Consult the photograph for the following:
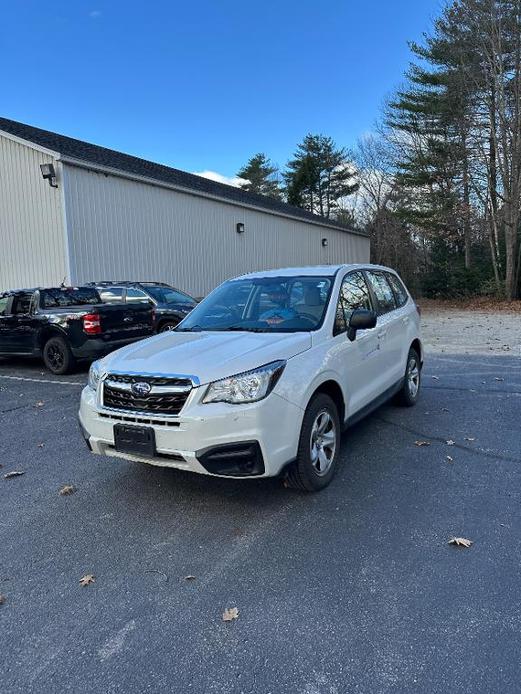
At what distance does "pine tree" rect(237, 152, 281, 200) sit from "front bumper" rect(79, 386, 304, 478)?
50.8 metres

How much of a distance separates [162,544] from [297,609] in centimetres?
105

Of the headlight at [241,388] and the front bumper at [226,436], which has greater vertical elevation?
the headlight at [241,388]

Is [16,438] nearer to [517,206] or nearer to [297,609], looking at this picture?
[297,609]

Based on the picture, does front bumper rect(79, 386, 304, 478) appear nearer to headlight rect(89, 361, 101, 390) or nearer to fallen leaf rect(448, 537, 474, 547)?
headlight rect(89, 361, 101, 390)

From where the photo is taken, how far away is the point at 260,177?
52.2 m

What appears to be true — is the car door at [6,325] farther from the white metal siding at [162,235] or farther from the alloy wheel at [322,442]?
the alloy wheel at [322,442]

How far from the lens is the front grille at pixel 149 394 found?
3.31 metres

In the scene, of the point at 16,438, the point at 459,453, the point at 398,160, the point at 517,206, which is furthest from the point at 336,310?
the point at 398,160

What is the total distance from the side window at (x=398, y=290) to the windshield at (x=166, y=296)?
6.51 m

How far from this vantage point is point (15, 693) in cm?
210

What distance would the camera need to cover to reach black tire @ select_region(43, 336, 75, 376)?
350 inches

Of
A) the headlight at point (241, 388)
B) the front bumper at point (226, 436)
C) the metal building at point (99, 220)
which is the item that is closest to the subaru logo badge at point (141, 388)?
the front bumper at point (226, 436)

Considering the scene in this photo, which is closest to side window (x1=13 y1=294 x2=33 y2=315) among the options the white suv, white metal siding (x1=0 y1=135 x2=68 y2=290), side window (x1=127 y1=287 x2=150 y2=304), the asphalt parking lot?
side window (x1=127 y1=287 x2=150 y2=304)

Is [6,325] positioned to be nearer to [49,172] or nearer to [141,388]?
[49,172]
